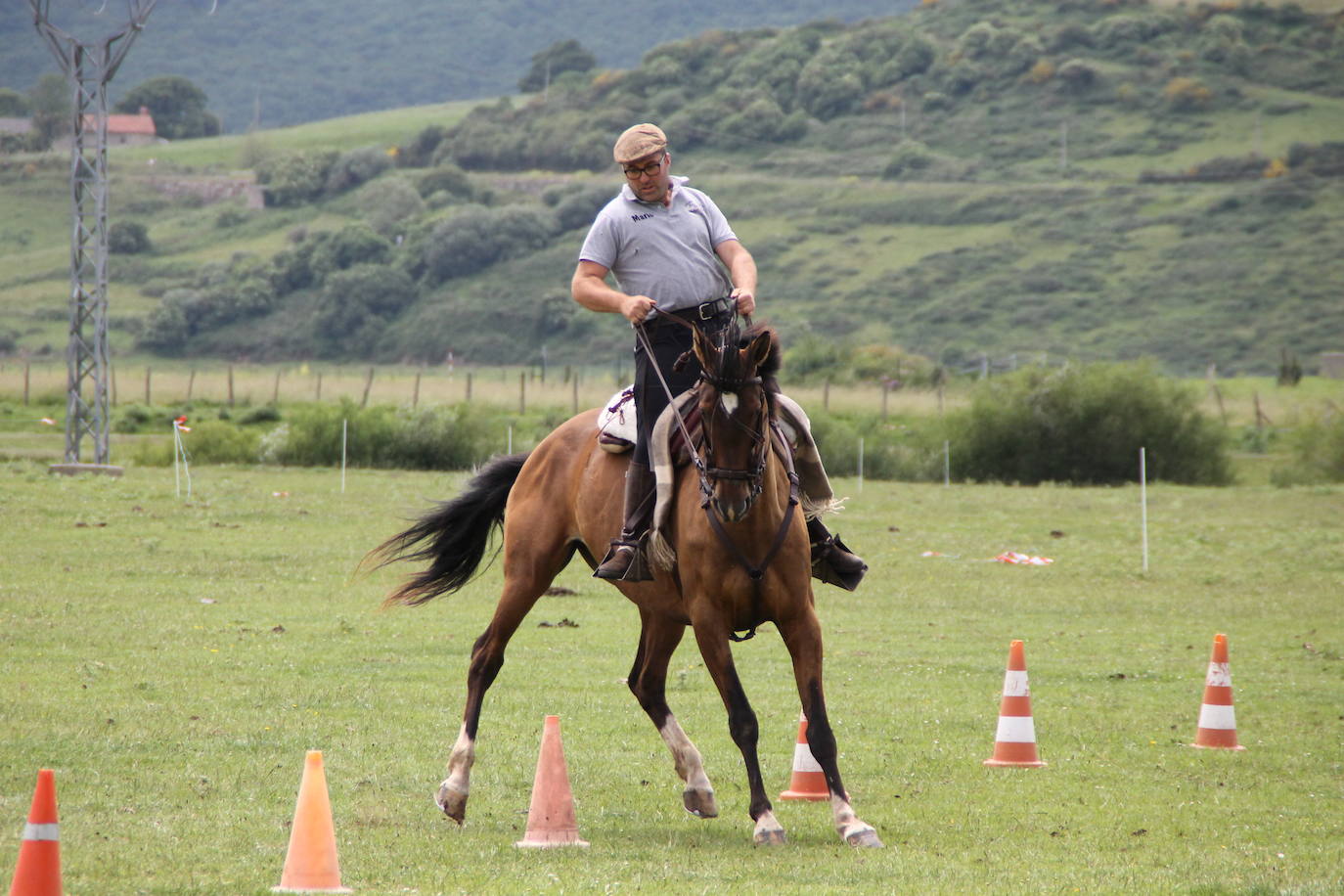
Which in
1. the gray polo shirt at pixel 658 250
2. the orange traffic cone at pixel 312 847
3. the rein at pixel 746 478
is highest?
the gray polo shirt at pixel 658 250

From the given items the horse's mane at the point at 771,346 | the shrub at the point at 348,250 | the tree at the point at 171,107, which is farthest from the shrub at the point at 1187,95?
the horse's mane at the point at 771,346

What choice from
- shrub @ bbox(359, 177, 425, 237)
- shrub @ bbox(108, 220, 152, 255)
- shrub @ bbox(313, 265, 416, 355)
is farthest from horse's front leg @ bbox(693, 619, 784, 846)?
shrub @ bbox(108, 220, 152, 255)

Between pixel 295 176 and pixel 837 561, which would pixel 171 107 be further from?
pixel 837 561

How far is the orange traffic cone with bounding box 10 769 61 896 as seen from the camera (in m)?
5.38

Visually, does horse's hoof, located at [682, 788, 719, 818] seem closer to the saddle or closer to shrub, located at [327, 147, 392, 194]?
the saddle

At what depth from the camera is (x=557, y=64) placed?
17575 centimetres

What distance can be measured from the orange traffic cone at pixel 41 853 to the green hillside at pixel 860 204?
57.4 meters

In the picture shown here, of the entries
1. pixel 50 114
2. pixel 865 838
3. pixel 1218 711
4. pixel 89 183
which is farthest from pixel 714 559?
pixel 50 114

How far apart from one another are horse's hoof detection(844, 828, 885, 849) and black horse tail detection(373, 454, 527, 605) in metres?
3.97

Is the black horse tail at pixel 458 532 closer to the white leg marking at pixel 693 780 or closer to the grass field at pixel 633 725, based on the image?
the grass field at pixel 633 725

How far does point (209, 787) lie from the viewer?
860 cm

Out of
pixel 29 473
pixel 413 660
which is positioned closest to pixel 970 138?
pixel 29 473

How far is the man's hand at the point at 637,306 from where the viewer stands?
8.44m

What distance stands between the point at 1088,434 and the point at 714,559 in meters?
39.2
